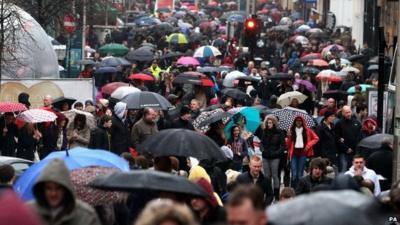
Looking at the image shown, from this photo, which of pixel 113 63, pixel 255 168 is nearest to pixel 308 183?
pixel 255 168

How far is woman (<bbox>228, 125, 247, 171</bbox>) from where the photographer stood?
20.7 metres

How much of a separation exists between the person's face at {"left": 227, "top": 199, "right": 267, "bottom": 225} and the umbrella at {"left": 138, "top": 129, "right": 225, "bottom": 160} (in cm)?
787

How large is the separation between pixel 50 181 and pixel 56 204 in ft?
0.55

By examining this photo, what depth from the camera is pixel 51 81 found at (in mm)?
28547

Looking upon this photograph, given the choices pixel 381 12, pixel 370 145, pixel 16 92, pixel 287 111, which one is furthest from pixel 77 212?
pixel 381 12

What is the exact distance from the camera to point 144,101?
24.0 m

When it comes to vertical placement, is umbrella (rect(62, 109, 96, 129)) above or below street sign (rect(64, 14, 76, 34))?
below

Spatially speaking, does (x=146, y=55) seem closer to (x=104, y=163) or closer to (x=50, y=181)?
(x=104, y=163)

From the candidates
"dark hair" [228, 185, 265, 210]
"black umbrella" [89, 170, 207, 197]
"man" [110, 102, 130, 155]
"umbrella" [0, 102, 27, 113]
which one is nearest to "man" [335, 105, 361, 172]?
"man" [110, 102, 130, 155]

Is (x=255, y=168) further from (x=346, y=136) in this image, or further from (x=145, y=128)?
(x=346, y=136)

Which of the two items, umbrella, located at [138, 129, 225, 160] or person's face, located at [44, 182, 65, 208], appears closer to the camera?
person's face, located at [44, 182, 65, 208]

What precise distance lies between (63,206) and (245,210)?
1874mm

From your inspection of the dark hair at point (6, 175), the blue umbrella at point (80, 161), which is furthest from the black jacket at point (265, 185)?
the dark hair at point (6, 175)

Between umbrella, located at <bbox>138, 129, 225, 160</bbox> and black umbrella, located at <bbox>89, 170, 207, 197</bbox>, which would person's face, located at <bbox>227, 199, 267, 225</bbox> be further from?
umbrella, located at <bbox>138, 129, 225, 160</bbox>
